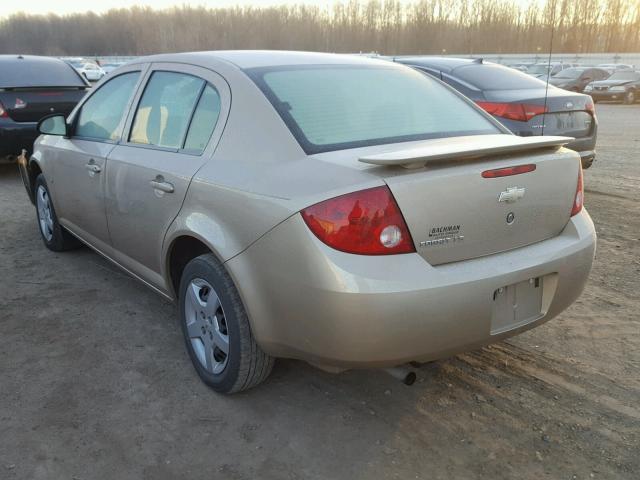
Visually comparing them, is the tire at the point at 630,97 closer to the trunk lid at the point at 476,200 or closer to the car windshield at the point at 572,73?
the car windshield at the point at 572,73

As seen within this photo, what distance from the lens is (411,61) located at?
7.70m

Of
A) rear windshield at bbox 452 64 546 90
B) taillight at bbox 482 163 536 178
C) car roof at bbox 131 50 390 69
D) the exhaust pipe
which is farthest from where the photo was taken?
rear windshield at bbox 452 64 546 90

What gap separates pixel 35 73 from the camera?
27.0ft

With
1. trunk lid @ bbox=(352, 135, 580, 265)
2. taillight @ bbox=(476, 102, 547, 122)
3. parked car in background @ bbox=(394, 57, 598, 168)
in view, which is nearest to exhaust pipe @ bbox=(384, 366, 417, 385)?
trunk lid @ bbox=(352, 135, 580, 265)

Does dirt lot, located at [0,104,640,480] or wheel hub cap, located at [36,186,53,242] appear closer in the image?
dirt lot, located at [0,104,640,480]

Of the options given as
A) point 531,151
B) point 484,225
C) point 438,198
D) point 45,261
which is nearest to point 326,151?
point 438,198

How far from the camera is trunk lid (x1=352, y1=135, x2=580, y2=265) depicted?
7.34 feet

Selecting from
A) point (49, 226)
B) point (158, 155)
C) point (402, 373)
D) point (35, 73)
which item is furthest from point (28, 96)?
point (402, 373)

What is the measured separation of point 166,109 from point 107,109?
0.88m

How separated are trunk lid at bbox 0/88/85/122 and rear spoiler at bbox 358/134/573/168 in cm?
661

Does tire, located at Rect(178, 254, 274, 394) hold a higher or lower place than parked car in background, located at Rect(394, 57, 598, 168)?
lower

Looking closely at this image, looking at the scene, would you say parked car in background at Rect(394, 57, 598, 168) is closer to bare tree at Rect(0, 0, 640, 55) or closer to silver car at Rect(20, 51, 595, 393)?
silver car at Rect(20, 51, 595, 393)

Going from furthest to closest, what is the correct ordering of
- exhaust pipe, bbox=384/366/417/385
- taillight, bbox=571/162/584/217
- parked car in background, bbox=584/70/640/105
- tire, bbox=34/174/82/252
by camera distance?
parked car in background, bbox=584/70/640/105 < tire, bbox=34/174/82/252 < taillight, bbox=571/162/584/217 < exhaust pipe, bbox=384/366/417/385

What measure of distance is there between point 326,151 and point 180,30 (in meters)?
100
